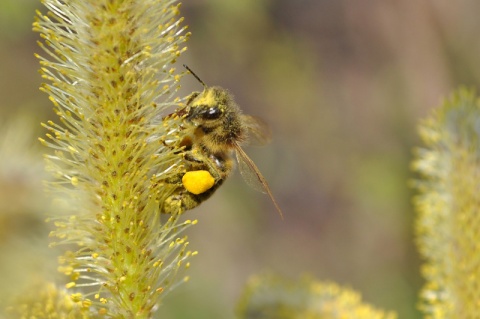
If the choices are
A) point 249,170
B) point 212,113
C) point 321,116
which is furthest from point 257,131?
point 321,116

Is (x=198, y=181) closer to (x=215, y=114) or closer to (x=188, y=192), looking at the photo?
(x=188, y=192)

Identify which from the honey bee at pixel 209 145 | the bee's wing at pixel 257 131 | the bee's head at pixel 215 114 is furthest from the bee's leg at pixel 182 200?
the bee's wing at pixel 257 131

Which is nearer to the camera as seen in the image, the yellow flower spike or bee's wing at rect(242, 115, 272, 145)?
the yellow flower spike

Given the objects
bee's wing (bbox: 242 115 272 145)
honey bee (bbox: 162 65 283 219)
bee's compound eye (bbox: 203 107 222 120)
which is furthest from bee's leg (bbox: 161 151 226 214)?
bee's wing (bbox: 242 115 272 145)

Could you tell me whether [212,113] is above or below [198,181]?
above

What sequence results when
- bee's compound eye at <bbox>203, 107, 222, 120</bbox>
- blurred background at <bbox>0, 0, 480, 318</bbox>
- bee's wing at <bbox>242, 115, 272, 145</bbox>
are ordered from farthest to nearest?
blurred background at <bbox>0, 0, 480, 318</bbox>, bee's wing at <bbox>242, 115, 272, 145</bbox>, bee's compound eye at <bbox>203, 107, 222, 120</bbox>

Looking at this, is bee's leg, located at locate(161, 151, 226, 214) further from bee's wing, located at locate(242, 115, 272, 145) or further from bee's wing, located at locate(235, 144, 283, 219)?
bee's wing, located at locate(242, 115, 272, 145)

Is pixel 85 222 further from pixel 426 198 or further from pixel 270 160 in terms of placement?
pixel 270 160
